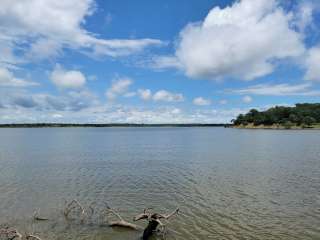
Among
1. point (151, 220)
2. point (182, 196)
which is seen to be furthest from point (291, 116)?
point (151, 220)

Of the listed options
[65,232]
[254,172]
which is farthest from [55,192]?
[254,172]

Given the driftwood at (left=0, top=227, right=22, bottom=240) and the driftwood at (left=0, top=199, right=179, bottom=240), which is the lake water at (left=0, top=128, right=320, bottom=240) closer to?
the driftwood at (left=0, top=199, right=179, bottom=240)

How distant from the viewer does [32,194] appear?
2355 centimetres

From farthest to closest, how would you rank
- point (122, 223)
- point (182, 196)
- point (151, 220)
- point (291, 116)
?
point (291, 116), point (182, 196), point (122, 223), point (151, 220)

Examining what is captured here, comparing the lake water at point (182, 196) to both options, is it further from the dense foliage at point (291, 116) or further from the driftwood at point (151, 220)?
the dense foliage at point (291, 116)

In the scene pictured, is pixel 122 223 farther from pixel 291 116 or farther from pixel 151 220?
pixel 291 116

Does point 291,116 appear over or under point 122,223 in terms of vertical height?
over

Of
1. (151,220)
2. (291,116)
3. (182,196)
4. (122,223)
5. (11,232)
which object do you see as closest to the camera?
(151,220)

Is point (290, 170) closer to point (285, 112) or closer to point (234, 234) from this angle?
point (234, 234)

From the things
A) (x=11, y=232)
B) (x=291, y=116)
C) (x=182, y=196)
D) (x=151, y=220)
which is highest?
(x=291, y=116)

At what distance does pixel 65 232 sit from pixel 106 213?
9.94ft

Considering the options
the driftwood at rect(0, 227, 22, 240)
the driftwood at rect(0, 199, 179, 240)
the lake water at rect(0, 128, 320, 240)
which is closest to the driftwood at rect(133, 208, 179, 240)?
the driftwood at rect(0, 199, 179, 240)

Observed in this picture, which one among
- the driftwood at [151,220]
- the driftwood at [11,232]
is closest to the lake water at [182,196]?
the driftwood at [151,220]

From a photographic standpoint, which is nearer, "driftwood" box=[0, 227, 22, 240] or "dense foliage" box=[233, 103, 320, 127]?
"driftwood" box=[0, 227, 22, 240]
